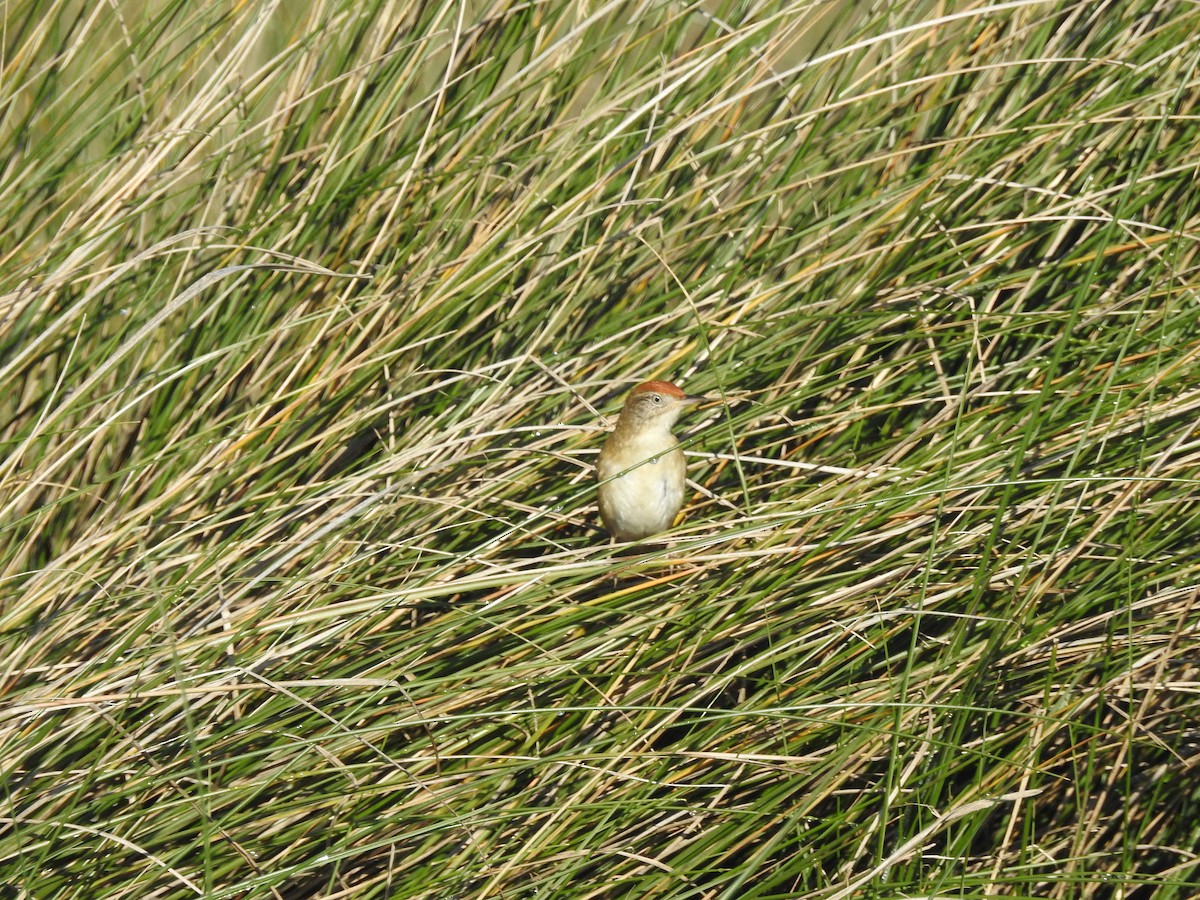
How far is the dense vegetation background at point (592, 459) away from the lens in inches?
103

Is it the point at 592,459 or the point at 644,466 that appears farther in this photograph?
the point at 592,459

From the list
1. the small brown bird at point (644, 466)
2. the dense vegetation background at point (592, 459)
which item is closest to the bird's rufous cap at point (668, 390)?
the small brown bird at point (644, 466)

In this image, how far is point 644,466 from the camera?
3264 millimetres

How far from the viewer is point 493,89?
12.7ft

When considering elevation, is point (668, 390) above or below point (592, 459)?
above

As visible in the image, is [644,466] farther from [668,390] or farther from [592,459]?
[592,459]

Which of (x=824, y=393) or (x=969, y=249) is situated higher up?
(x=969, y=249)

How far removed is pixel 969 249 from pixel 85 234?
2.48 metres

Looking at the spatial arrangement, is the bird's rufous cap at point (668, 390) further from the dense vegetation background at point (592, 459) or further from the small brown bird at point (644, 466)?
the dense vegetation background at point (592, 459)

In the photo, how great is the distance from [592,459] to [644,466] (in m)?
0.48

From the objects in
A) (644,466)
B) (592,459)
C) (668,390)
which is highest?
(668,390)

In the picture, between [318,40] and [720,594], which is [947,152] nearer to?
[720,594]

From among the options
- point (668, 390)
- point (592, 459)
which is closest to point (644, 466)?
point (668, 390)

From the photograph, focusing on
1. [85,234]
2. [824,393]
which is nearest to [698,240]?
[824,393]
